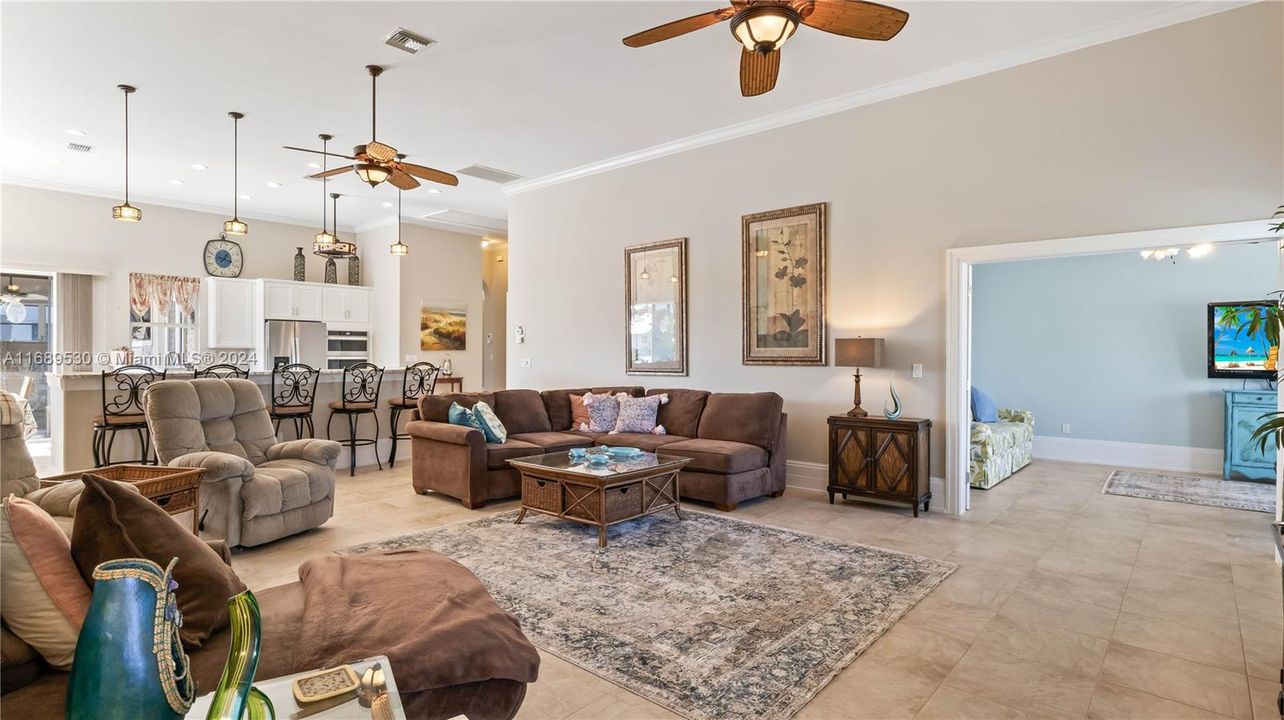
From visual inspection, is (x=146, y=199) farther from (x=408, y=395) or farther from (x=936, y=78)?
(x=936, y=78)

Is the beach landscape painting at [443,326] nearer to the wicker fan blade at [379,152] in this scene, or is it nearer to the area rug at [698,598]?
the wicker fan blade at [379,152]

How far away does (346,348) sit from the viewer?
10.1 m

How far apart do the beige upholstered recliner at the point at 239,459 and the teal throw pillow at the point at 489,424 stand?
1198mm

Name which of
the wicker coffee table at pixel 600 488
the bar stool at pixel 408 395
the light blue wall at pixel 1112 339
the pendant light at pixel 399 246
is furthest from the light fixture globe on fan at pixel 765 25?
the pendant light at pixel 399 246

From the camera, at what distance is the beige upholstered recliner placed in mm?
3822

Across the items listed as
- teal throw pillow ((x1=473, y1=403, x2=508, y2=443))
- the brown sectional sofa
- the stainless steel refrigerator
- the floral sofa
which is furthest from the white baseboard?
the stainless steel refrigerator

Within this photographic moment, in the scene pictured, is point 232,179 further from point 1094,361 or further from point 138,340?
point 1094,361

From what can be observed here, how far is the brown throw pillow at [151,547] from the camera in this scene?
158cm

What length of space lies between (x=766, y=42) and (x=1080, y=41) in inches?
114

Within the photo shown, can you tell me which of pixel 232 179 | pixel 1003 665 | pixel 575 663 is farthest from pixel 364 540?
pixel 232 179

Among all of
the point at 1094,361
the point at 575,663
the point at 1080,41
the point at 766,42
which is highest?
the point at 1080,41

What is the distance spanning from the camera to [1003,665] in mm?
2512

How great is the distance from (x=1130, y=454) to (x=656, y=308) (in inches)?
214

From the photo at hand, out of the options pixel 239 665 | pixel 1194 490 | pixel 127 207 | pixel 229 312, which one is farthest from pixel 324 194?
pixel 1194 490
